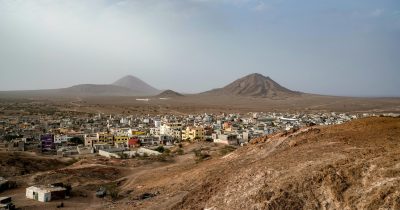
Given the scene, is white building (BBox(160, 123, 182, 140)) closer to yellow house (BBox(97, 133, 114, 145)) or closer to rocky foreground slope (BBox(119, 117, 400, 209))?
yellow house (BBox(97, 133, 114, 145))

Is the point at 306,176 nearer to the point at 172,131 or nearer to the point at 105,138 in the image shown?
the point at 105,138

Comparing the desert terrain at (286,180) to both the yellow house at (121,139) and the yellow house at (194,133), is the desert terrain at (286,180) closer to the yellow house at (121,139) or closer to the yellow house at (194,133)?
the yellow house at (121,139)

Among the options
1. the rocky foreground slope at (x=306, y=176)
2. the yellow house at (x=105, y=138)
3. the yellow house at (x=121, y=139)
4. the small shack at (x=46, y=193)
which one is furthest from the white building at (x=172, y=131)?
the rocky foreground slope at (x=306, y=176)

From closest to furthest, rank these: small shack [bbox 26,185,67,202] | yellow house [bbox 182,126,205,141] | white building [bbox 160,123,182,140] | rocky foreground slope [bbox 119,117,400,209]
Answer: rocky foreground slope [bbox 119,117,400,209], small shack [bbox 26,185,67,202], yellow house [bbox 182,126,205,141], white building [bbox 160,123,182,140]

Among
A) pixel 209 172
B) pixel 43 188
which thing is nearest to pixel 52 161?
pixel 43 188

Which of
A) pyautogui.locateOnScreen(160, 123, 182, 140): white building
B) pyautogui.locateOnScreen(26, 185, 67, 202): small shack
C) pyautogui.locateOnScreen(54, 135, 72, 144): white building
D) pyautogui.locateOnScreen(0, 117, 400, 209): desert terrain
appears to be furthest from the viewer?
pyautogui.locateOnScreen(160, 123, 182, 140): white building

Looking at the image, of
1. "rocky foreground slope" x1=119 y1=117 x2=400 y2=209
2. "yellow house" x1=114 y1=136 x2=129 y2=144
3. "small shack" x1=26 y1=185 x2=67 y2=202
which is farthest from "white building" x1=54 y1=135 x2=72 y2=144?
"rocky foreground slope" x1=119 y1=117 x2=400 y2=209
